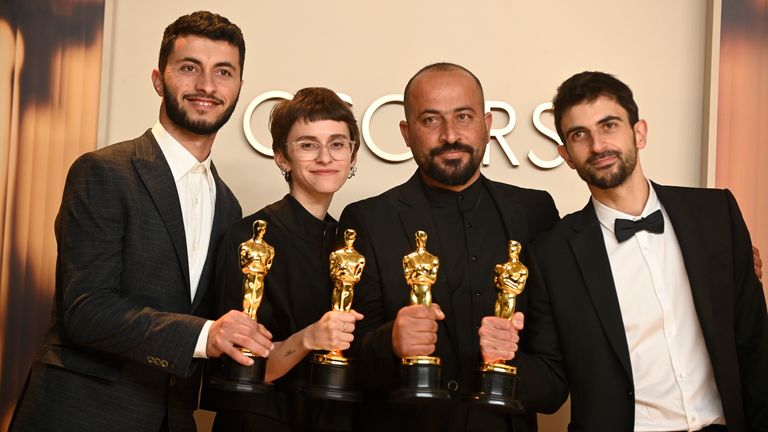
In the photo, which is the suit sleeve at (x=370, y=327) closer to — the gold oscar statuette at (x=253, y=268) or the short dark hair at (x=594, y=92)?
the gold oscar statuette at (x=253, y=268)

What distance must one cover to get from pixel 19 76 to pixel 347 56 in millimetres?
1596

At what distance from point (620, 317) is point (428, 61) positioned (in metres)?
2.06

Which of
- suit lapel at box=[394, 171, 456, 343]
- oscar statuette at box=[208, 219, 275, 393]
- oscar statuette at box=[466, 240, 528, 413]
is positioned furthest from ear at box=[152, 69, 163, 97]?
oscar statuette at box=[466, 240, 528, 413]

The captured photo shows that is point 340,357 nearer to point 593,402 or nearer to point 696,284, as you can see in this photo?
point 593,402

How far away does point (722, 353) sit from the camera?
2.94 metres

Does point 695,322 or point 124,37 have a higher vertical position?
point 124,37

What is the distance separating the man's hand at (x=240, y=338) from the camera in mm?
2695

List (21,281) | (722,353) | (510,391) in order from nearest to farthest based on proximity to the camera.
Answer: (510,391), (722,353), (21,281)

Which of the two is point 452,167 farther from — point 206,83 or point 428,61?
point 428,61

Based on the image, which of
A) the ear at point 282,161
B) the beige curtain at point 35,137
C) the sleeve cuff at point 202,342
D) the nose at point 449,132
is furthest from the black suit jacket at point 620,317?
the beige curtain at point 35,137

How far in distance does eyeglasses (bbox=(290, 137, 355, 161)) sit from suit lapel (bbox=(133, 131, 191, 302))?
1.52ft

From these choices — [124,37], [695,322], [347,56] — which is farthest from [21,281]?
[695,322]

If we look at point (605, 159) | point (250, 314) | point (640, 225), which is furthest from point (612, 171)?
point (250, 314)

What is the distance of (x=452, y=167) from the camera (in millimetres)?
3219
